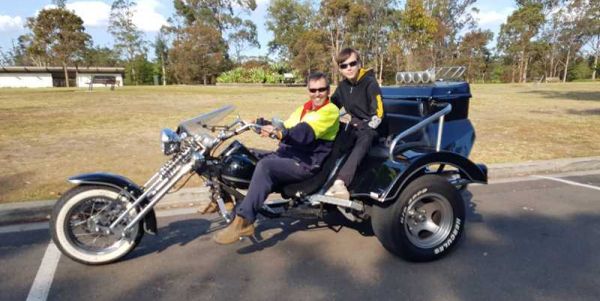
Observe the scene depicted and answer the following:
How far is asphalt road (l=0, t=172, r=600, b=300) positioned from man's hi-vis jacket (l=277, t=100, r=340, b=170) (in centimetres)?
85

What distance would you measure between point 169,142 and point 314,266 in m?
1.52

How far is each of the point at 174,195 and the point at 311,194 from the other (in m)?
2.14

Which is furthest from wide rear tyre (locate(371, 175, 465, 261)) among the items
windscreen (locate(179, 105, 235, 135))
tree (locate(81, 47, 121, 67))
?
tree (locate(81, 47, 121, 67))

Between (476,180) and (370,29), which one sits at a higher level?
(370,29)

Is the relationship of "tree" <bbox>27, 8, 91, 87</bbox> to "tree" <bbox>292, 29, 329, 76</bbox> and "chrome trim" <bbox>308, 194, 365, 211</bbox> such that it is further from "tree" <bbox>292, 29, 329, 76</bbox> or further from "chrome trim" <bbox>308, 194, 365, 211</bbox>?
"chrome trim" <bbox>308, 194, 365, 211</bbox>

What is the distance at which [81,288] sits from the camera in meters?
3.14

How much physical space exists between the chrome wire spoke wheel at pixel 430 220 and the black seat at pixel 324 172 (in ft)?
2.50

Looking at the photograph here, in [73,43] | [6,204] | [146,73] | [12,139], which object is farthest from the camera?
[146,73]

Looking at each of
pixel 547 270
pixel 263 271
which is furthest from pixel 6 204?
pixel 547 270

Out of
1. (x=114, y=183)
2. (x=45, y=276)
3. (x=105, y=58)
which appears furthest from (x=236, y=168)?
(x=105, y=58)

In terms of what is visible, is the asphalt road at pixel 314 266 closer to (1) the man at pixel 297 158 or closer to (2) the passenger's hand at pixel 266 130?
(1) the man at pixel 297 158

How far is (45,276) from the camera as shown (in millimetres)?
3324

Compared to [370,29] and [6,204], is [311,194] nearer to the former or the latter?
[6,204]

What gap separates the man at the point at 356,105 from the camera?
3.58m
